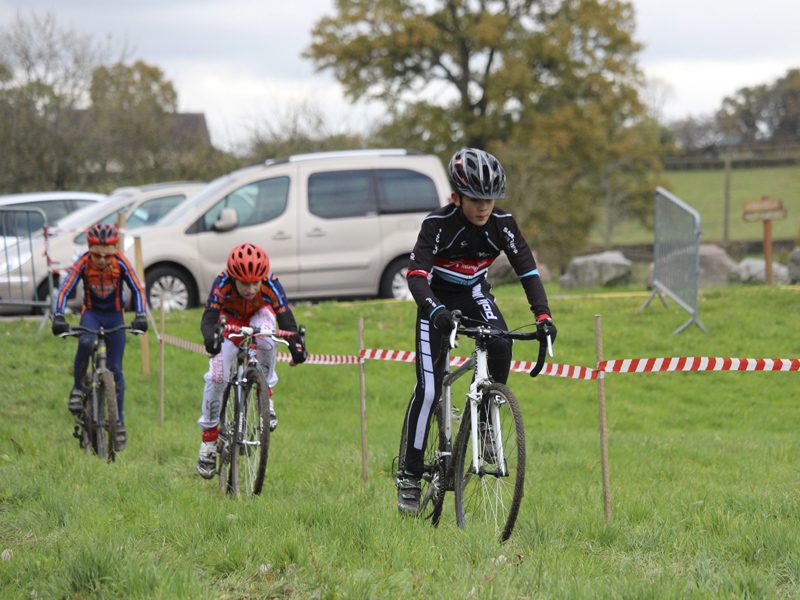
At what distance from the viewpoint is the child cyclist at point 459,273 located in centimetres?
593

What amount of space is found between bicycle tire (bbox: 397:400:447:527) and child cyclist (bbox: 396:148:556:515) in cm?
6

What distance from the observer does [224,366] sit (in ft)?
25.7

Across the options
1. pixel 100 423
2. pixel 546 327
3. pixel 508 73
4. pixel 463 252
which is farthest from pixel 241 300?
pixel 508 73

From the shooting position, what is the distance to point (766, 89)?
8112cm

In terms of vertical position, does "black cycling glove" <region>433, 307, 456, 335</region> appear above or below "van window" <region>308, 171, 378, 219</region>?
below

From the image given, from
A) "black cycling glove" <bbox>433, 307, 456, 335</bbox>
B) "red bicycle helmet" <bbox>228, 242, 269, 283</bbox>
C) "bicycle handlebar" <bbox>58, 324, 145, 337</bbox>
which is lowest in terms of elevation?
"bicycle handlebar" <bbox>58, 324, 145, 337</bbox>

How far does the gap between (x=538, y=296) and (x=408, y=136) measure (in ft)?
115

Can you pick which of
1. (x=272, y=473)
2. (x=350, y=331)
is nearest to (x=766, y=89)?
(x=350, y=331)

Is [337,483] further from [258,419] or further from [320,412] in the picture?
[320,412]

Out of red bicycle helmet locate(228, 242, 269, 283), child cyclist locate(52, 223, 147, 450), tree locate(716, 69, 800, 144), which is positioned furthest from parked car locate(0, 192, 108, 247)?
tree locate(716, 69, 800, 144)

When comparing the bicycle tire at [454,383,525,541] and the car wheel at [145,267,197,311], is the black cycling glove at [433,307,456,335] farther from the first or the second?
the car wheel at [145,267,197,311]

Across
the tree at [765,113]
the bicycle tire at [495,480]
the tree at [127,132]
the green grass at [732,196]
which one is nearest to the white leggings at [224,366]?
the bicycle tire at [495,480]

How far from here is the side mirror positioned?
1627cm

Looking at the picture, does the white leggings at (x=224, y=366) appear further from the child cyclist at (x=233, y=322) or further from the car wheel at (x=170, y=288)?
the car wheel at (x=170, y=288)
